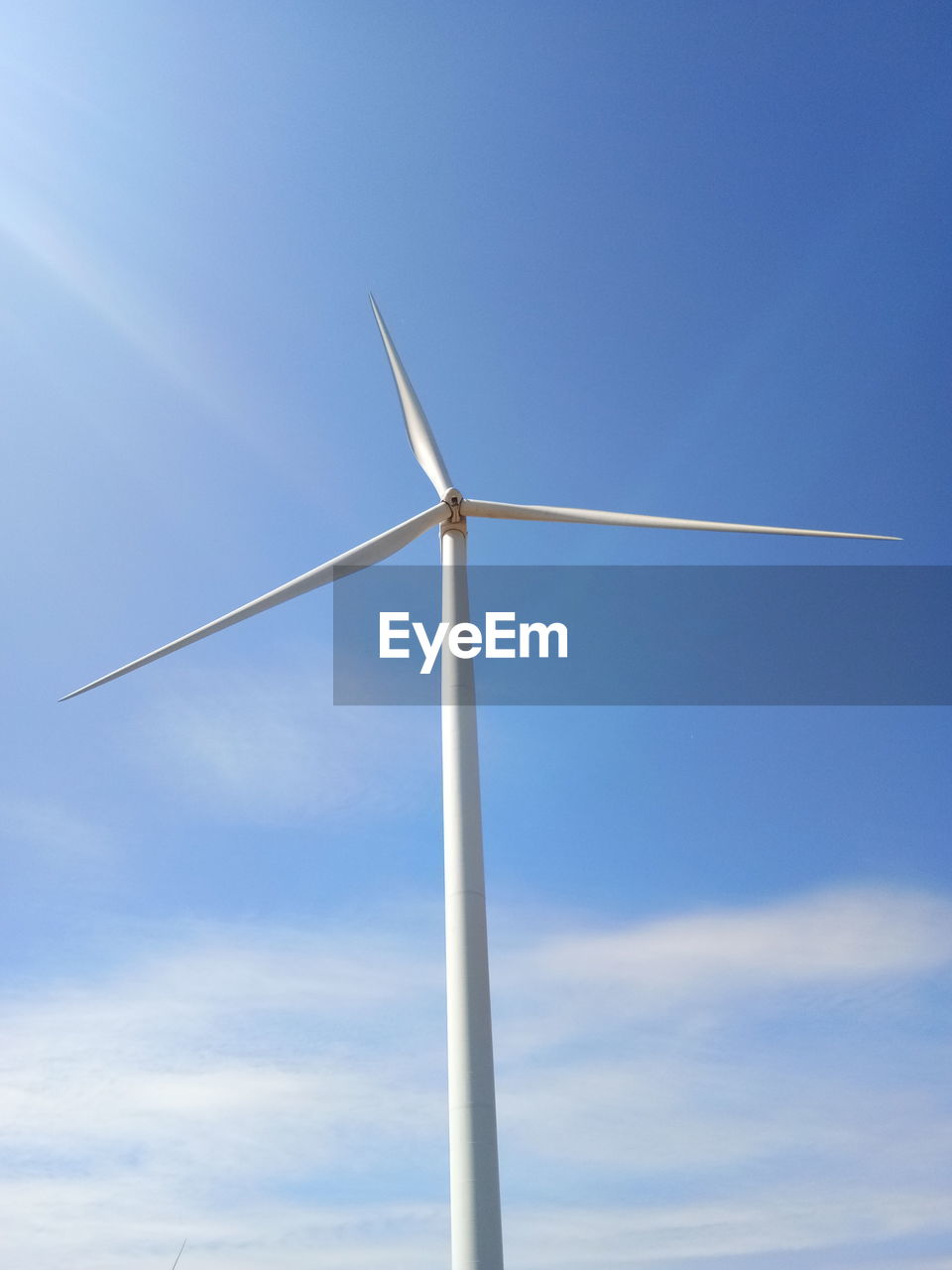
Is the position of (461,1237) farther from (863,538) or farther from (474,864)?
(863,538)

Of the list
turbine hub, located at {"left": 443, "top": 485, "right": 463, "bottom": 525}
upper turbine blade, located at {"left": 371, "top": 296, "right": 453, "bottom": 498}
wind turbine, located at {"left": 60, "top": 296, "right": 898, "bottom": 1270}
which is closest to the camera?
wind turbine, located at {"left": 60, "top": 296, "right": 898, "bottom": 1270}

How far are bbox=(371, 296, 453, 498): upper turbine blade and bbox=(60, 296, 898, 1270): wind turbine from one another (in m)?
0.05

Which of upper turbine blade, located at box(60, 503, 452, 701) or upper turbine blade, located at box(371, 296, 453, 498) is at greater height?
upper turbine blade, located at box(371, 296, 453, 498)

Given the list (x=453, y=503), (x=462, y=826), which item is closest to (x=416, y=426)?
(x=453, y=503)

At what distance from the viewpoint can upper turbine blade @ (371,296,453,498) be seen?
34062mm

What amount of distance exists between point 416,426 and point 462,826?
585 inches

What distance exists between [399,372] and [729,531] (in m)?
12.2

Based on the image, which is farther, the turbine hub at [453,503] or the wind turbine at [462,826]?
the turbine hub at [453,503]

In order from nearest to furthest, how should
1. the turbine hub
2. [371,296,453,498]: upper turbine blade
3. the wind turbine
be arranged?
the wind turbine
the turbine hub
[371,296,453,498]: upper turbine blade

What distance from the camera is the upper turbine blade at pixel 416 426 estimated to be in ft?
112

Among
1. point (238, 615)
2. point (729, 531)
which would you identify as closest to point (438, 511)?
point (238, 615)

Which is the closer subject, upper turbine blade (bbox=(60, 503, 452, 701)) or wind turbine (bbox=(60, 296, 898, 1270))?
wind turbine (bbox=(60, 296, 898, 1270))

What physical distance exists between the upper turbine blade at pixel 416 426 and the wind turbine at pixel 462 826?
0.15 feet

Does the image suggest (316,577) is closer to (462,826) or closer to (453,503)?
(453,503)
